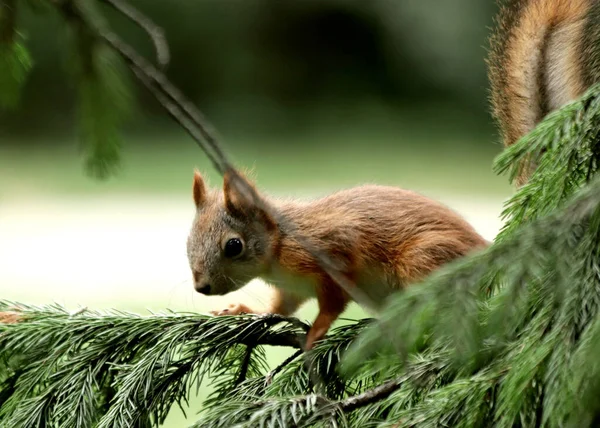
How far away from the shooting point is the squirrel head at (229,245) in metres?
1.24

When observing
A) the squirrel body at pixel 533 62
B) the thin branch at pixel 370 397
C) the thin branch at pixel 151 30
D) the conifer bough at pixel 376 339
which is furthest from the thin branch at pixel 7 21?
the squirrel body at pixel 533 62

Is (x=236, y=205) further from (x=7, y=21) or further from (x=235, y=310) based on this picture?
(x=7, y=21)

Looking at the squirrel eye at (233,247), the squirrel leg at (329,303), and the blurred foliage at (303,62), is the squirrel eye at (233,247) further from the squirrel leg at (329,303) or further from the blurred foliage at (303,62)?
the blurred foliage at (303,62)

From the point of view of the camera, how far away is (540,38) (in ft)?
4.65

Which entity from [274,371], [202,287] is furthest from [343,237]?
[274,371]

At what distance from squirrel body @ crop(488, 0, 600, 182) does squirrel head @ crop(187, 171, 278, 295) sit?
431mm

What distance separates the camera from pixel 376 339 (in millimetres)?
534

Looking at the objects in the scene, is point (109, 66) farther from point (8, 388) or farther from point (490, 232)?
point (490, 232)

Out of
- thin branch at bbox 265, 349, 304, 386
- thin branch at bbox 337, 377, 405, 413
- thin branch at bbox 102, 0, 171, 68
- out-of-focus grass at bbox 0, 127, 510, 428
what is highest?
out-of-focus grass at bbox 0, 127, 510, 428

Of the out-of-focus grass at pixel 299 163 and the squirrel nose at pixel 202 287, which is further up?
the out-of-focus grass at pixel 299 163

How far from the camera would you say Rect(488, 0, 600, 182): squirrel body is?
1372mm

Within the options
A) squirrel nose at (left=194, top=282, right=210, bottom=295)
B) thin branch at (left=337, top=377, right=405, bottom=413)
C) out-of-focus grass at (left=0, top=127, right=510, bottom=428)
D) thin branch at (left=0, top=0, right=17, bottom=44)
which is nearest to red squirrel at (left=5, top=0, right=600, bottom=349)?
squirrel nose at (left=194, top=282, right=210, bottom=295)

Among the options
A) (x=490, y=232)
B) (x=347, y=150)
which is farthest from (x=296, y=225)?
(x=347, y=150)

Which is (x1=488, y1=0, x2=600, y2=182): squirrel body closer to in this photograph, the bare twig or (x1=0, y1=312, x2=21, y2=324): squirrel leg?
(x1=0, y1=312, x2=21, y2=324): squirrel leg
